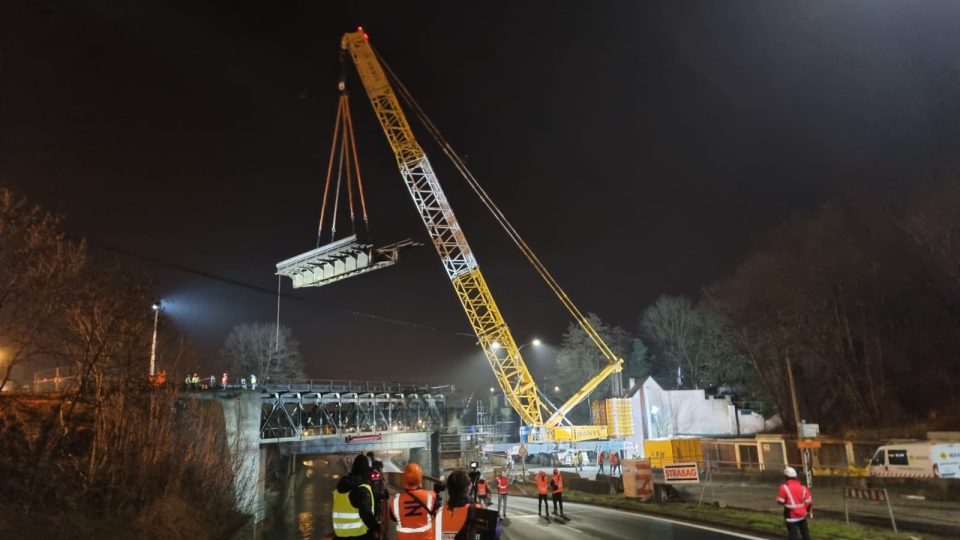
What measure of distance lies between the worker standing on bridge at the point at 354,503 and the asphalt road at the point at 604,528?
956 centimetres

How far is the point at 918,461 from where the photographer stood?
2553 centimetres

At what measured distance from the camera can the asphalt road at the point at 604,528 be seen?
53.1 feet

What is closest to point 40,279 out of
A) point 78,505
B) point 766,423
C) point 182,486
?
point 78,505

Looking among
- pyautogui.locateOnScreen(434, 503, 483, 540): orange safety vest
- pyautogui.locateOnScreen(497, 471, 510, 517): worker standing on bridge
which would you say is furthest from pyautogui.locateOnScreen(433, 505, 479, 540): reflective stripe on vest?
pyautogui.locateOnScreen(497, 471, 510, 517): worker standing on bridge

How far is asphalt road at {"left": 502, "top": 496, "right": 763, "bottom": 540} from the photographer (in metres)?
16.2

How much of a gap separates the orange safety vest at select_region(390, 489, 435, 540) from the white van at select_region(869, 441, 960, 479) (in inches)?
990

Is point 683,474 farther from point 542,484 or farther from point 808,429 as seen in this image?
point 808,429

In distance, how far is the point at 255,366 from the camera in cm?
7819

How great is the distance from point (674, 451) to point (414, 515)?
45.5m

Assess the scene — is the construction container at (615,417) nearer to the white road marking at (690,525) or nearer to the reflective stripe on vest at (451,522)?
the white road marking at (690,525)

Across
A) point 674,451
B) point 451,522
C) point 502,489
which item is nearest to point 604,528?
point 502,489

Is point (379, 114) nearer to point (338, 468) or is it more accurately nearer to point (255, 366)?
point (255, 366)

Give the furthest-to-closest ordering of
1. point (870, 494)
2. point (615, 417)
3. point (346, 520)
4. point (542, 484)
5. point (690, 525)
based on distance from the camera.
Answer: point (615, 417) → point (542, 484) → point (690, 525) → point (870, 494) → point (346, 520)

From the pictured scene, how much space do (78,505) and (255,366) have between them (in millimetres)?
63330
